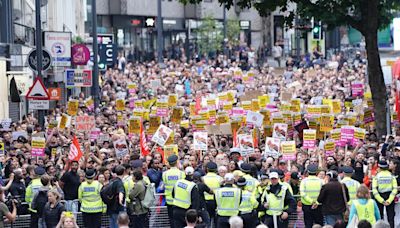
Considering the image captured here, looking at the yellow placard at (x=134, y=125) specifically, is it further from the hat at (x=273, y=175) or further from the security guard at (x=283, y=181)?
the hat at (x=273, y=175)

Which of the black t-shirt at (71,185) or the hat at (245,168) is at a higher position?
the hat at (245,168)

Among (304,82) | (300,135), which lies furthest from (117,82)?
(300,135)

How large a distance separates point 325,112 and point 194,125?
305 centimetres

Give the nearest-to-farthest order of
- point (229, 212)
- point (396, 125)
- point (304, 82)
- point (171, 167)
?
point (229, 212), point (171, 167), point (396, 125), point (304, 82)

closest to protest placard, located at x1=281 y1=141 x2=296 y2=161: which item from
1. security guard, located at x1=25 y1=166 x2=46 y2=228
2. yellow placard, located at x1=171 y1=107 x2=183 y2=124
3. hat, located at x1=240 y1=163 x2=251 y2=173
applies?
hat, located at x1=240 y1=163 x2=251 y2=173

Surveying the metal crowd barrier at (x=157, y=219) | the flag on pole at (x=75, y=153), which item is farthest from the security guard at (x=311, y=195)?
the flag on pole at (x=75, y=153)

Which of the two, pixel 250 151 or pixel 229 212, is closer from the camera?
pixel 229 212

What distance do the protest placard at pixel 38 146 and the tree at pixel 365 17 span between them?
673cm

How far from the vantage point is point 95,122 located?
35.2m

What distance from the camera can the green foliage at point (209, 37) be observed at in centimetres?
8431

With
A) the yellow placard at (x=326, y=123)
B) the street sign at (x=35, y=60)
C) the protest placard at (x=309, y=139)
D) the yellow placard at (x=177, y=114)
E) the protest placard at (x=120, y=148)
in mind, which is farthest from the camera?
the street sign at (x=35, y=60)

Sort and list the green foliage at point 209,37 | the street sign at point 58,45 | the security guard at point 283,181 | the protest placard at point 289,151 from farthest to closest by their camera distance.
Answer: the green foliage at point 209,37 < the street sign at point 58,45 < the protest placard at point 289,151 < the security guard at point 283,181

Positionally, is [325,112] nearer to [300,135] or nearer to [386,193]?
[300,135]

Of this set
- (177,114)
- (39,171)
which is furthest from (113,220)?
(177,114)
